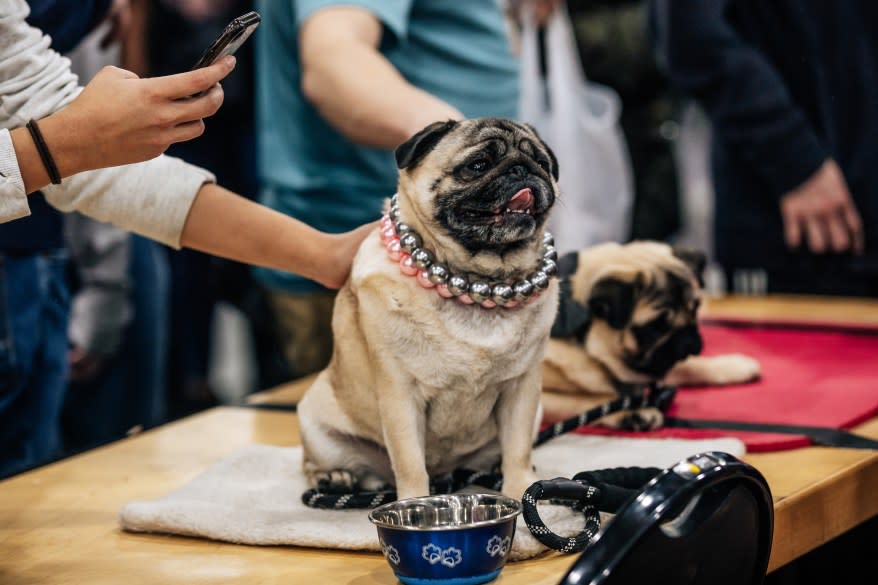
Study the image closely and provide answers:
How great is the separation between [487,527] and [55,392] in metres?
1.05

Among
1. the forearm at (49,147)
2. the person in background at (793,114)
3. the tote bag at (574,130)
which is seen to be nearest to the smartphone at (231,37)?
the forearm at (49,147)

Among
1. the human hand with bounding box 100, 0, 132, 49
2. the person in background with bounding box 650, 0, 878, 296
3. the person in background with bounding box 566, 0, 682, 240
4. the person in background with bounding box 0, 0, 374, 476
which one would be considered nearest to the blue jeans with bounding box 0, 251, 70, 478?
the person in background with bounding box 0, 0, 374, 476

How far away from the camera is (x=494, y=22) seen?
2014 millimetres

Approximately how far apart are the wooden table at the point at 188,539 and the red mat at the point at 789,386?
0.05m

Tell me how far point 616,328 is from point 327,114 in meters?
0.58

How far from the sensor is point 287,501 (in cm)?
133

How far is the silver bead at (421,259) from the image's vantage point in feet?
4.01

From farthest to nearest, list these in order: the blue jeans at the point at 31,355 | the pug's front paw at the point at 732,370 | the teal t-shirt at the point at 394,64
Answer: the teal t-shirt at the point at 394,64 → the pug's front paw at the point at 732,370 → the blue jeans at the point at 31,355

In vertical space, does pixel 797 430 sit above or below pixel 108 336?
above

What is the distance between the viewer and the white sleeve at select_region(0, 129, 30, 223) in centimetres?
107

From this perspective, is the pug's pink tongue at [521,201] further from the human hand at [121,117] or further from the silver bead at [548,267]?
the human hand at [121,117]

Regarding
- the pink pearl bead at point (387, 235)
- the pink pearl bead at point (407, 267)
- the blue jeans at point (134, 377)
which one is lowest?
the blue jeans at point (134, 377)

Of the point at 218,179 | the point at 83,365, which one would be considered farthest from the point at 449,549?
the point at 218,179

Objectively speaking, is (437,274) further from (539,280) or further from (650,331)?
(650,331)
